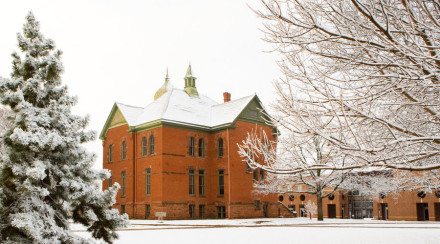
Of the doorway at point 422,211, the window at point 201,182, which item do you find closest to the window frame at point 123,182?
the window at point 201,182

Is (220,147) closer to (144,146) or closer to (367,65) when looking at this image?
(144,146)

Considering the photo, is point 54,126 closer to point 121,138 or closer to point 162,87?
point 121,138

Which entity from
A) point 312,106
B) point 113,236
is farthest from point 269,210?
point 312,106

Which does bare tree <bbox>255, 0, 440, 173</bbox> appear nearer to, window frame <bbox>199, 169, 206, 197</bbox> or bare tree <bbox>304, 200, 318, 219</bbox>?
window frame <bbox>199, 169, 206, 197</bbox>

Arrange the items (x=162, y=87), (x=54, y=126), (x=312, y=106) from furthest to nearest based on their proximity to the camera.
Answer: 1. (x=162, y=87)
2. (x=54, y=126)
3. (x=312, y=106)

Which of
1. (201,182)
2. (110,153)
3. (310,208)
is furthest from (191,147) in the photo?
(310,208)

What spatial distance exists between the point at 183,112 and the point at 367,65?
31925 millimetres

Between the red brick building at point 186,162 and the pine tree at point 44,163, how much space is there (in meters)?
24.2

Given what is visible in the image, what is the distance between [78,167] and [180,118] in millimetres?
26858

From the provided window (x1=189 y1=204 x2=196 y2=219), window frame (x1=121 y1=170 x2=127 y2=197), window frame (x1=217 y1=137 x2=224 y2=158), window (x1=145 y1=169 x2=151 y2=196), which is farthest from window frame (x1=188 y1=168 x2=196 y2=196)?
window frame (x1=121 y1=170 x2=127 y2=197)

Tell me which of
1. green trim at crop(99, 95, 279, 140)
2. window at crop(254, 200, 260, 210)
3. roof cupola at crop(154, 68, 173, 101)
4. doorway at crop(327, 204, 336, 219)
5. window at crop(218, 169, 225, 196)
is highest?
Result: roof cupola at crop(154, 68, 173, 101)

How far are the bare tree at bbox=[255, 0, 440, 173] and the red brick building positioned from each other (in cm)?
2821

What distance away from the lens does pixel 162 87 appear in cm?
5512

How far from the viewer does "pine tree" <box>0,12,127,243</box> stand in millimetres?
9562
